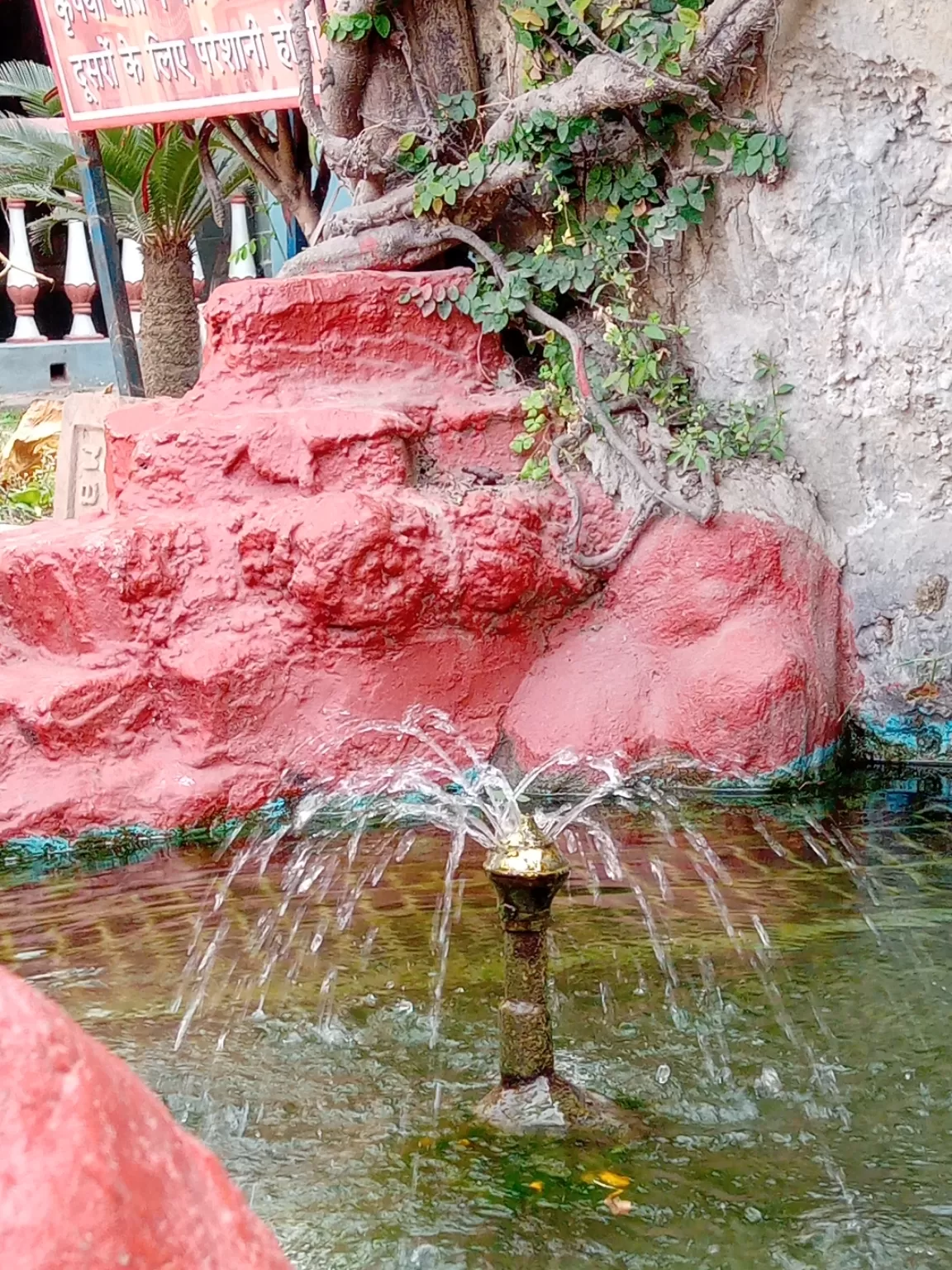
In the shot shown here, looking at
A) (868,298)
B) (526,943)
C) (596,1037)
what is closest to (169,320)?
(868,298)

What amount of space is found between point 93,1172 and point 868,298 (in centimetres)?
515

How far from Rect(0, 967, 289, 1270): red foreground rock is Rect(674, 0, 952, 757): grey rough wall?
4890 mm

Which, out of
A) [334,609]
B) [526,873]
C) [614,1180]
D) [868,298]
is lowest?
[614,1180]

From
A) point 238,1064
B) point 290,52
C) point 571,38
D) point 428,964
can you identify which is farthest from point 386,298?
point 238,1064

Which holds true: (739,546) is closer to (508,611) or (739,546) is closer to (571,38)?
(508,611)

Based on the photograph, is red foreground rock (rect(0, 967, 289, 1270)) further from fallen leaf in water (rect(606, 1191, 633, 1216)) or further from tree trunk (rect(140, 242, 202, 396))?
tree trunk (rect(140, 242, 202, 396))

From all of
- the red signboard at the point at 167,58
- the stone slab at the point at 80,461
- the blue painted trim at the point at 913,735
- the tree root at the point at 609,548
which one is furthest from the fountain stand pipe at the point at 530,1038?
the red signboard at the point at 167,58

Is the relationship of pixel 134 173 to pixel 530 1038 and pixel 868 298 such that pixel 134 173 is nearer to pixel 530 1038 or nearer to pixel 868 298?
pixel 868 298

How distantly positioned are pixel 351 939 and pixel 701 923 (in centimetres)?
101

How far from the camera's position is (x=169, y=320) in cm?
1093

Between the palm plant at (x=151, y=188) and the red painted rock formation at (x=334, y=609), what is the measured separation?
5.43 meters

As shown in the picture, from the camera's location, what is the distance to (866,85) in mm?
5266

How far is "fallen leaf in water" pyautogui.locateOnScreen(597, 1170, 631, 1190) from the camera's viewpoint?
2.62 meters

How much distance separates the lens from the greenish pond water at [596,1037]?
99.2 inches
